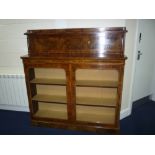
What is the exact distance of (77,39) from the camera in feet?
6.95

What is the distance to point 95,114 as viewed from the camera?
8.39ft

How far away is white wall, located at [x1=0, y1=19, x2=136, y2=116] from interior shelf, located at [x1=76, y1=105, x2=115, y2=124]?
0.37 meters

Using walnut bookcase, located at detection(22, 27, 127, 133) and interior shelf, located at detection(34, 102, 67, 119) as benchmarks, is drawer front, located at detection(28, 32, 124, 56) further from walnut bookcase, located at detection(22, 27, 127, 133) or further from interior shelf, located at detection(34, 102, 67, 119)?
interior shelf, located at detection(34, 102, 67, 119)

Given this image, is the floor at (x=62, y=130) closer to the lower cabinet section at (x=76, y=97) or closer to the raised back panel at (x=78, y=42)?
the lower cabinet section at (x=76, y=97)

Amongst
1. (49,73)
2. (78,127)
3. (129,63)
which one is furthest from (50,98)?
(129,63)

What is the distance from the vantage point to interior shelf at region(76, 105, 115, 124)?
2422mm

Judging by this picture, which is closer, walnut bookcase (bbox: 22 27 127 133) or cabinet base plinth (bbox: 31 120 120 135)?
walnut bookcase (bbox: 22 27 127 133)

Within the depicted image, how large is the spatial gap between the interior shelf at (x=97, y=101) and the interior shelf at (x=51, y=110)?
1.29 feet

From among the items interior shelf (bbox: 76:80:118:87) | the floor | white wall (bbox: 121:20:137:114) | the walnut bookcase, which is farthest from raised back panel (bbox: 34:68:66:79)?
white wall (bbox: 121:20:137:114)

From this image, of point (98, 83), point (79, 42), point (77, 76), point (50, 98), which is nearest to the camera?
point (79, 42)

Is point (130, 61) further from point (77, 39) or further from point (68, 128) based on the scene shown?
point (68, 128)

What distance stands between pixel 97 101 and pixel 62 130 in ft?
2.48

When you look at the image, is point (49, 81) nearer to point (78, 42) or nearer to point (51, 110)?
point (51, 110)

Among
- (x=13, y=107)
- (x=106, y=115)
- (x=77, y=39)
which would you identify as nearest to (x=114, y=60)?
(x=77, y=39)
